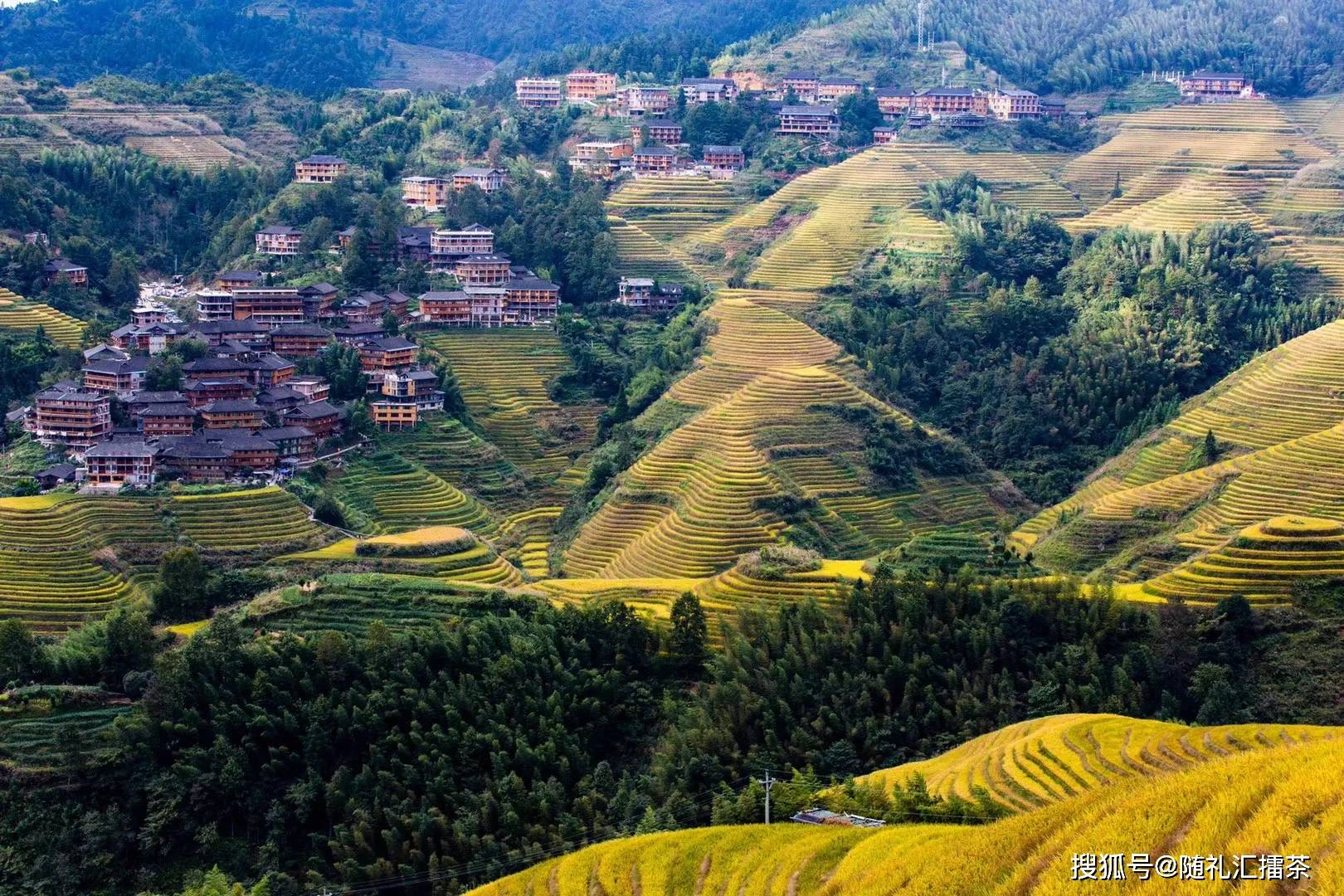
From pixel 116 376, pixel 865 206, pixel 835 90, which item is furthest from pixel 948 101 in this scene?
pixel 116 376

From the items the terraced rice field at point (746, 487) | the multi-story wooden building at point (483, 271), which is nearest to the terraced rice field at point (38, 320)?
the multi-story wooden building at point (483, 271)

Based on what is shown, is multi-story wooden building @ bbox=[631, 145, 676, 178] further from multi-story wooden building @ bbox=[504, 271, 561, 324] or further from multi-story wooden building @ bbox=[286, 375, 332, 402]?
multi-story wooden building @ bbox=[286, 375, 332, 402]

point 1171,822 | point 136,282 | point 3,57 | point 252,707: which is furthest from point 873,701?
point 3,57

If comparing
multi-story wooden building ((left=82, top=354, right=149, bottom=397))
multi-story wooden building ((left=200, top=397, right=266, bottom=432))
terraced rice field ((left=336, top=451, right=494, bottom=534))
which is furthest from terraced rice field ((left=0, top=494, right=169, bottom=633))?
multi-story wooden building ((left=82, top=354, right=149, bottom=397))

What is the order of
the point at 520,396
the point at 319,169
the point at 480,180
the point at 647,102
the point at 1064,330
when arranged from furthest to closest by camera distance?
the point at 647,102
the point at 319,169
the point at 480,180
the point at 1064,330
the point at 520,396

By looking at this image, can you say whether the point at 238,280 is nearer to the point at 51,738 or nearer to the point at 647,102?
the point at 647,102

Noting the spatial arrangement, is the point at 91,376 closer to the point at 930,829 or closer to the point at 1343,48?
the point at 930,829

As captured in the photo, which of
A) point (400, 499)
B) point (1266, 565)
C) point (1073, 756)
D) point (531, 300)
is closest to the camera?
point (1073, 756)

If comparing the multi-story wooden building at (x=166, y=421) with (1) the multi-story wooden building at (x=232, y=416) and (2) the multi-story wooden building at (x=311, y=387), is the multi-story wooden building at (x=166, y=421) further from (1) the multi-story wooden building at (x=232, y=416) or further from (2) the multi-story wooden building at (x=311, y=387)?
(2) the multi-story wooden building at (x=311, y=387)
